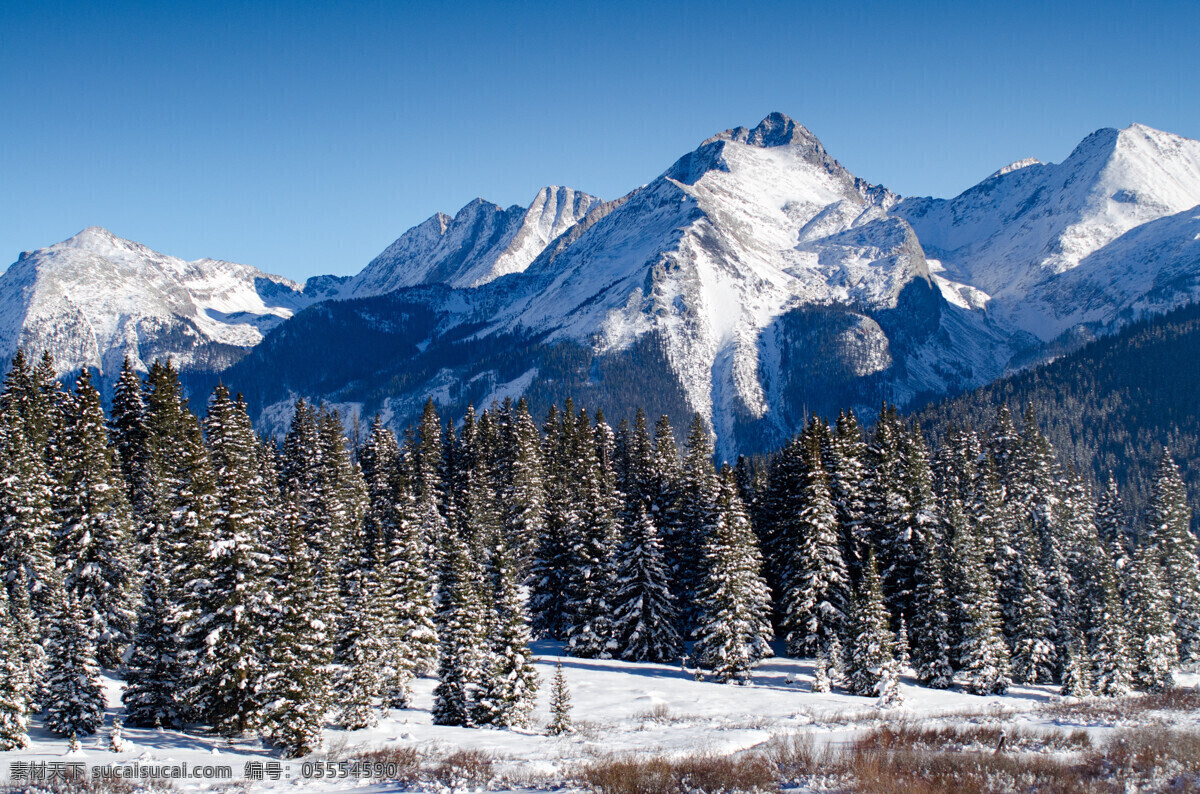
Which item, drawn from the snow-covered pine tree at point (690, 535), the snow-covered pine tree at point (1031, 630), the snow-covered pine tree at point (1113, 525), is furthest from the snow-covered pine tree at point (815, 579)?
the snow-covered pine tree at point (1113, 525)

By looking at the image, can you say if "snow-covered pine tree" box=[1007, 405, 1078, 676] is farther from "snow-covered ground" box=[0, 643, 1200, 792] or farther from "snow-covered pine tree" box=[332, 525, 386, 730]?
"snow-covered pine tree" box=[332, 525, 386, 730]

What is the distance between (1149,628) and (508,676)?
48.5m

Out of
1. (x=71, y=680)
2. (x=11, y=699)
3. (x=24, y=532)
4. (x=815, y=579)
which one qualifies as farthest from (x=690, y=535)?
(x=11, y=699)

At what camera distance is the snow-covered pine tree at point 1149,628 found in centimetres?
5741

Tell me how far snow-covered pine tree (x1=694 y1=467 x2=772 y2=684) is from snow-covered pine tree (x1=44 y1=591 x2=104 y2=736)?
32.2 metres

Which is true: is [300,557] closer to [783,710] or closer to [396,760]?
[396,760]

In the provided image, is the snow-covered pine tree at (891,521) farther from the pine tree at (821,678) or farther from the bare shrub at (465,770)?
the bare shrub at (465,770)

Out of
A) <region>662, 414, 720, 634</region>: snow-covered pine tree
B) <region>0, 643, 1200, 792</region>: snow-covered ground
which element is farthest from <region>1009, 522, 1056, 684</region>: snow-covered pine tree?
<region>662, 414, 720, 634</region>: snow-covered pine tree

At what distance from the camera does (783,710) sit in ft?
129

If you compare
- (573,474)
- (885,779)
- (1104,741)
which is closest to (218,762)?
(885,779)

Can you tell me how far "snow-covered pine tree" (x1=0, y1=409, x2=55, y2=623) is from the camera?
41656 mm

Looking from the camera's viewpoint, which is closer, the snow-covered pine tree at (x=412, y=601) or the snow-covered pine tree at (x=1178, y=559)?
the snow-covered pine tree at (x=412, y=601)

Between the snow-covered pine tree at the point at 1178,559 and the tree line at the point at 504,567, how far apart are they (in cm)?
22

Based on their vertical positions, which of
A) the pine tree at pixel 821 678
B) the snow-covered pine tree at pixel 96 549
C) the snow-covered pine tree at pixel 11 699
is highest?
the snow-covered pine tree at pixel 96 549
